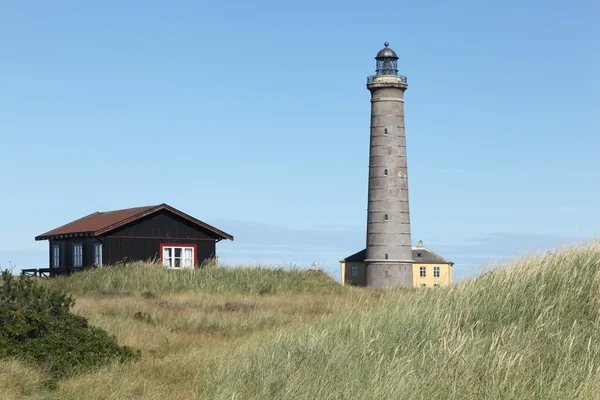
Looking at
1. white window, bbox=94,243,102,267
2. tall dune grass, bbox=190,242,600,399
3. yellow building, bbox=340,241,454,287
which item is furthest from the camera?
yellow building, bbox=340,241,454,287

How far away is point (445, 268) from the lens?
248 feet

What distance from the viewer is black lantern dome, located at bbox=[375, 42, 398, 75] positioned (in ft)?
188

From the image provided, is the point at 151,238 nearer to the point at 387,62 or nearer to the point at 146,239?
the point at 146,239

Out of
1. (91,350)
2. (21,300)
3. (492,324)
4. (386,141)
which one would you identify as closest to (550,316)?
(492,324)

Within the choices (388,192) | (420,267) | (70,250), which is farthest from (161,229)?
(420,267)

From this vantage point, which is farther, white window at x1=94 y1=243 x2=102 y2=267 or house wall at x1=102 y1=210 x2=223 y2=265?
white window at x1=94 y1=243 x2=102 y2=267

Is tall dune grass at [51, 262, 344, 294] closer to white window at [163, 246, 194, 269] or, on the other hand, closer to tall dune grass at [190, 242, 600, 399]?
white window at [163, 246, 194, 269]

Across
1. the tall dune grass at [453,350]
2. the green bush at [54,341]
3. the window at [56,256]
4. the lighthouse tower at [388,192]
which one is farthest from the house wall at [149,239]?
the tall dune grass at [453,350]

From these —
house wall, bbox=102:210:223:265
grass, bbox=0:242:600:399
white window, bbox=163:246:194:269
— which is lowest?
grass, bbox=0:242:600:399

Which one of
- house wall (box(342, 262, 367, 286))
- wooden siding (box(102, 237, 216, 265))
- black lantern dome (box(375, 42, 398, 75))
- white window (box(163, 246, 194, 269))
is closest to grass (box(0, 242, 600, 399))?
wooden siding (box(102, 237, 216, 265))

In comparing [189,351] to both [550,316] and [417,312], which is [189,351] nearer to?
[417,312]

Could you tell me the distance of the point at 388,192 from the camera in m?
55.1

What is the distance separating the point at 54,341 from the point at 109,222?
91.5 feet

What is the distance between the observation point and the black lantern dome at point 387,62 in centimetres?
5719
